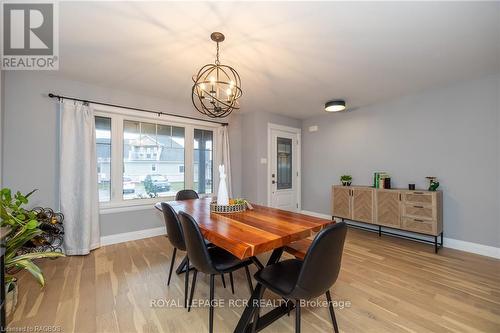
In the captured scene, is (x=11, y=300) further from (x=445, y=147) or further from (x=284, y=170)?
(x=445, y=147)

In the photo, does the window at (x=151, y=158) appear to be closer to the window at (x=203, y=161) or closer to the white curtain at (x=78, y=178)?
the window at (x=203, y=161)

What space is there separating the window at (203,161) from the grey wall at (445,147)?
105 inches

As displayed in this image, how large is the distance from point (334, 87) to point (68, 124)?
374 cm

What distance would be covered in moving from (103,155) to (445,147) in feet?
16.9

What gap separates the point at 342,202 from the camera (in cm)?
408

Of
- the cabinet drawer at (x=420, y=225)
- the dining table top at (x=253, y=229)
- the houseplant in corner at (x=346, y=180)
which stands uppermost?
the houseplant in corner at (x=346, y=180)

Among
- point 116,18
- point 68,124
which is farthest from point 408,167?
point 68,124

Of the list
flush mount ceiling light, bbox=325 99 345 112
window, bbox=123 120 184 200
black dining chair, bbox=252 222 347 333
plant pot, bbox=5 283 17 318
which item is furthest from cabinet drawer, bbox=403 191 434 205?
plant pot, bbox=5 283 17 318

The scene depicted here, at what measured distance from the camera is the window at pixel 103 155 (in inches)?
131

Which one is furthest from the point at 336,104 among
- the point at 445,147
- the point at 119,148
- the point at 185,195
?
the point at 119,148

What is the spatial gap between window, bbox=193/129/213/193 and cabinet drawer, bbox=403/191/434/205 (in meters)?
3.38

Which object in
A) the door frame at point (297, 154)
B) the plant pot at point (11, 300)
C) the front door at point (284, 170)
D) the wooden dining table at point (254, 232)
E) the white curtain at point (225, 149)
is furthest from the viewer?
the front door at point (284, 170)

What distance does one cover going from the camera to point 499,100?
2.83 m

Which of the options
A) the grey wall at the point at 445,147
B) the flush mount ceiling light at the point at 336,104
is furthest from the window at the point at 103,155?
the grey wall at the point at 445,147
